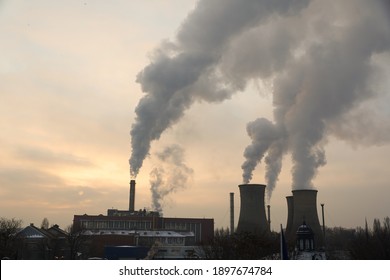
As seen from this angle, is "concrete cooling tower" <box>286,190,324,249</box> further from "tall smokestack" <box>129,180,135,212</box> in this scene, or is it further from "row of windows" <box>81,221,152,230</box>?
"row of windows" <box>81,221,152,230</box>

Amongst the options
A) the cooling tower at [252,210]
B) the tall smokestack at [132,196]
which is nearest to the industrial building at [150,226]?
the tall smokestack at [132,196]

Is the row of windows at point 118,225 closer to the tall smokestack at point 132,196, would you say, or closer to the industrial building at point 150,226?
the industrial building at point 150,226

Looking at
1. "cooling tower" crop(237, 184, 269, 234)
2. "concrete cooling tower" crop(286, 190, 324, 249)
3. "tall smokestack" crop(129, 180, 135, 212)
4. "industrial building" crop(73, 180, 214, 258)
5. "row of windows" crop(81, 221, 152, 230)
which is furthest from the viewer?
"row of windows" crop(81, 221, 152, 230)

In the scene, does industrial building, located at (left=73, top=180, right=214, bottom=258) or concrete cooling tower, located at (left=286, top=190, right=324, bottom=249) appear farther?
industrial building, located at (left=73, top=180, right=214, bottom=258)

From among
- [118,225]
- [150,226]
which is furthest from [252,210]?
[118,225]

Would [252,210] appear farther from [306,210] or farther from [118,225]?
[118,225]

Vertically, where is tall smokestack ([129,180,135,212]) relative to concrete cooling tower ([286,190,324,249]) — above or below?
above

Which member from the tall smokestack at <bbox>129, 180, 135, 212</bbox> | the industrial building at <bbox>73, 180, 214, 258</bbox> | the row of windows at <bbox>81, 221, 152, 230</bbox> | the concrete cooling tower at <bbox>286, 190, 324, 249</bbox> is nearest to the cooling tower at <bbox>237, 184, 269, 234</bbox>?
the concrete cooling tower at <bbox>286, 190, 324, 249</bbox>
